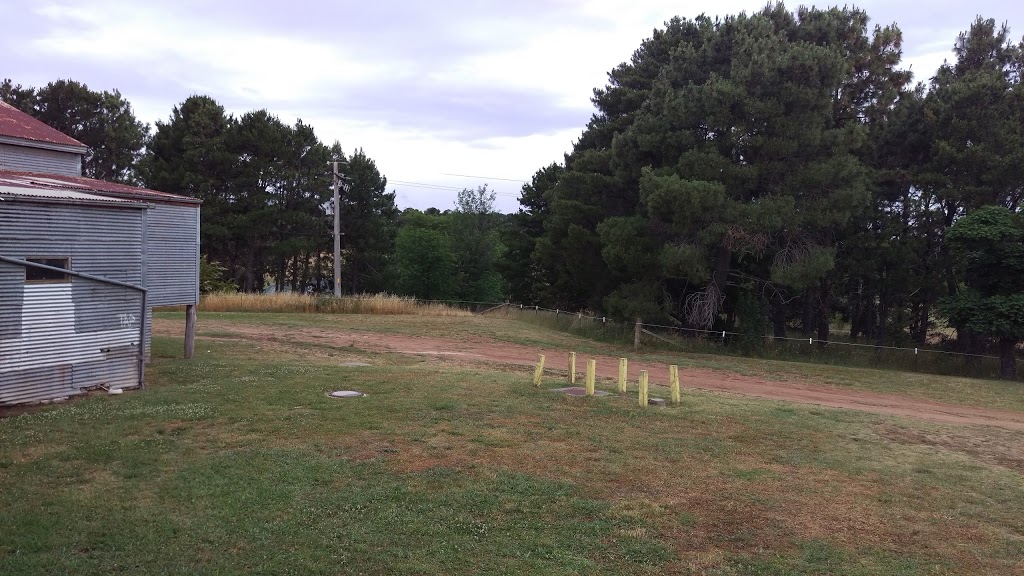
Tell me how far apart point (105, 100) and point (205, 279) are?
20.8 metres

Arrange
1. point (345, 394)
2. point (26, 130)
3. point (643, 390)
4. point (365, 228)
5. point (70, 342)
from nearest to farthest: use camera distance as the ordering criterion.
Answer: point (70, 342) < point (345, 394) < point (643, 390) < point (26, 130) < point (365, 228)

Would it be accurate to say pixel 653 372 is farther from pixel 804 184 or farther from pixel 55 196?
pixel 55 196

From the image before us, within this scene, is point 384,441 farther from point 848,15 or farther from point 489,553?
point 848,15

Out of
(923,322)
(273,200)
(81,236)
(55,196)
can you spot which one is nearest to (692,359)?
(81,236)

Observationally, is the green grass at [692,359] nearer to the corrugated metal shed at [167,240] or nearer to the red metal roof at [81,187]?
the corrugated metal shed at [167,240]

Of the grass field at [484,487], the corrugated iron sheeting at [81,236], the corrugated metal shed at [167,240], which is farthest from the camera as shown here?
the corrugated metal shed at [167,240]

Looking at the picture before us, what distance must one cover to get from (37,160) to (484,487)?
15826 mm

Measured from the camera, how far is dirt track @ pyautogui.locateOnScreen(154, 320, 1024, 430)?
14641 millimetres

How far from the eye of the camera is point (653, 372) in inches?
731

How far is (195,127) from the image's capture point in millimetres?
45906

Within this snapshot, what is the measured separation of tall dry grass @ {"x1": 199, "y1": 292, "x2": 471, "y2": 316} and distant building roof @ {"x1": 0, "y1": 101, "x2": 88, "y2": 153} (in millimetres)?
12648

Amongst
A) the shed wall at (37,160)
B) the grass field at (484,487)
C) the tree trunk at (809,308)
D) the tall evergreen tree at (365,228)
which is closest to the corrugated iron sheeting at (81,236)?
the grass field at (484,487)

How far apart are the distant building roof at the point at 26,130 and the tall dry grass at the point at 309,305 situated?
12.6 m

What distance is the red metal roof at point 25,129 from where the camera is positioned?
663 inches
